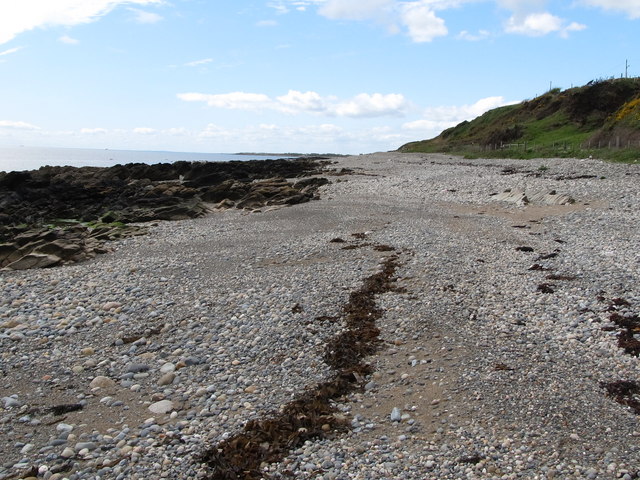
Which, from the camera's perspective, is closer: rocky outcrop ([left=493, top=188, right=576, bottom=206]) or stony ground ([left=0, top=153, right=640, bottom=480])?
stony ground ([left=0, top=153, right=640, bottom=480])

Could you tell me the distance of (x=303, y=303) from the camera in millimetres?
10000

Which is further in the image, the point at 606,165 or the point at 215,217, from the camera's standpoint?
the point at 606,165

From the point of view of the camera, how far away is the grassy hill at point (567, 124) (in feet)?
129

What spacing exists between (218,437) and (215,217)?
1897 cm

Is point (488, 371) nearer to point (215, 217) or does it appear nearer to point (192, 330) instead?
point (192, 330)

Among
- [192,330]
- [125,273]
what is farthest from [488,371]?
[125,273]

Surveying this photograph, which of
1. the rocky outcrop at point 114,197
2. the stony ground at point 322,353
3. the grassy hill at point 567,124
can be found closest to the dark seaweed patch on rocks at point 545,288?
the stony ground at point 322,353

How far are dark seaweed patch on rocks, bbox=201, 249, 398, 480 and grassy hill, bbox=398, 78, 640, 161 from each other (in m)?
27.9

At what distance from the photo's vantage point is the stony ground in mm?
5371

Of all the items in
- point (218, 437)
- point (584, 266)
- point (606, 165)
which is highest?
point (606, 165)

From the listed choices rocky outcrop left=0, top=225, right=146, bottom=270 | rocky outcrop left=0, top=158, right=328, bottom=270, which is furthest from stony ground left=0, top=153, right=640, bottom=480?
rocky outcrop left=0, top=158, right=328, bottom=270

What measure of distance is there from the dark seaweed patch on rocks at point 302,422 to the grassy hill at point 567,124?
27.9 metres

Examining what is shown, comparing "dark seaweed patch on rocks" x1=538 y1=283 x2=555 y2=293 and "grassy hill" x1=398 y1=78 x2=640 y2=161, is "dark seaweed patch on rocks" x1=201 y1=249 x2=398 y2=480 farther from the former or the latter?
"grassy hill" x1=398 y1=78 x2=640 y2=161

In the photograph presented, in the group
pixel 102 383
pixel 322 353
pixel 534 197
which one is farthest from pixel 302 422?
pixel 534 197
